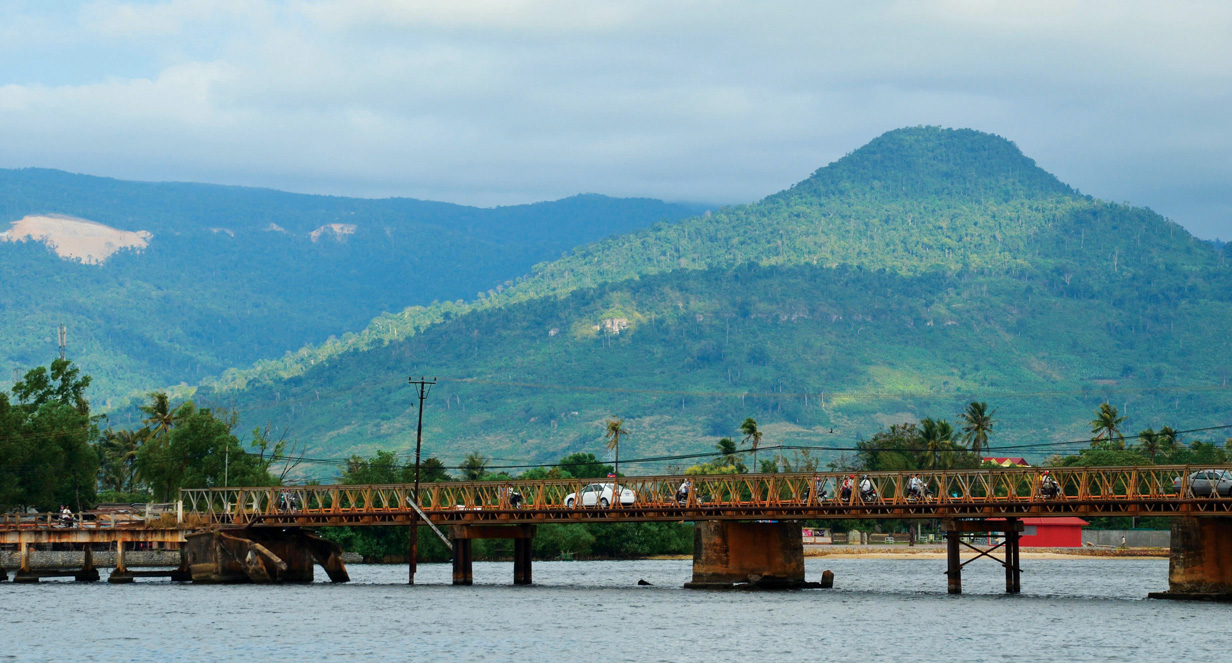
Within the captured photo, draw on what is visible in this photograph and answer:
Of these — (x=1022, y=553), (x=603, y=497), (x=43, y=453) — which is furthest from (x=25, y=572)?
(x=1022, y=553)

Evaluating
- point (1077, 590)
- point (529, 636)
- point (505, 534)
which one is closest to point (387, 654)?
point (529, 636)

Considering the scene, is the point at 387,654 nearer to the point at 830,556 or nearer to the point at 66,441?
the point at 66,441

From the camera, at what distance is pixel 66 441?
488 ft

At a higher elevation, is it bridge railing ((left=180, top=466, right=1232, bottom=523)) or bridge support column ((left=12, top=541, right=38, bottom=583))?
bridge railing ((left=180, top=466, right=1232, bottom=523))

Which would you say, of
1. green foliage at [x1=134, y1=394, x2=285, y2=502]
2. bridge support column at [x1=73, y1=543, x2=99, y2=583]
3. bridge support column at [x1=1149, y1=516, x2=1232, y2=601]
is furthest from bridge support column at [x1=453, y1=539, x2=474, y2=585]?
green foliage at [x1=134, y1=394, x2=285, y2=502]

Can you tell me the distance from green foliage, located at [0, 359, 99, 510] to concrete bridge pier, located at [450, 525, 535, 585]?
52.7 meters

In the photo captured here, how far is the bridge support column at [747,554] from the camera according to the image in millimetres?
94375

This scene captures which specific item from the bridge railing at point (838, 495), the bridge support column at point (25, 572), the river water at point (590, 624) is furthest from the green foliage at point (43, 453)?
the bridge railing at point (838, 495)

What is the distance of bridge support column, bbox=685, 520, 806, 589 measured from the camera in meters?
94.4

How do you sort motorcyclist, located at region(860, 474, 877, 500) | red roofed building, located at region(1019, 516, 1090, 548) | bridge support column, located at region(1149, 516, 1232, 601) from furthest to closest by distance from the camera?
1. red roofed building, located at region(1019, 516, 1090, 548)
2. motorcyclist, located at region(860, 474, 877, 500)
3. bridge support column, located at region(1149, 516, 1232, 601)

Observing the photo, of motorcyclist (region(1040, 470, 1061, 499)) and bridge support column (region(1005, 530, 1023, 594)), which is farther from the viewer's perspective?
bridge support column (region(1005, 530, 1023, 594))

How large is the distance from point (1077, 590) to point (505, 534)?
38.9 meters

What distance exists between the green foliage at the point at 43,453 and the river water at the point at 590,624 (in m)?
29.6

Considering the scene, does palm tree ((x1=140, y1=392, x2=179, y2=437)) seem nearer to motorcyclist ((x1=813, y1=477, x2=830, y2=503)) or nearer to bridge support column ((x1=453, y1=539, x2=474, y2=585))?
bridge support column ((x1=453, y1=539, x2=474, y2=585))
